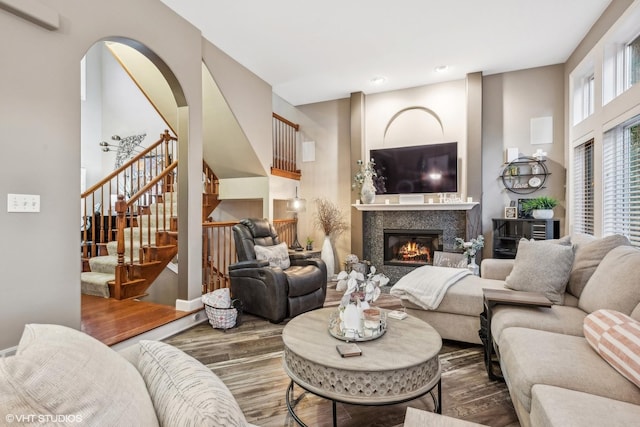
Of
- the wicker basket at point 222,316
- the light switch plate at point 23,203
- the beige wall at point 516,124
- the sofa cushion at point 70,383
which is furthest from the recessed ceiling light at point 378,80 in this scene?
the sofa cushion at point 70,383

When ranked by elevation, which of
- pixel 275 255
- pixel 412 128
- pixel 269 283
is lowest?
pixel 269 283

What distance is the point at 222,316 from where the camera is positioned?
10.2 ft

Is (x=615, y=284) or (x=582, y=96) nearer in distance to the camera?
(x=615, y=284)

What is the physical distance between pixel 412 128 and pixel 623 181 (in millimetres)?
2820

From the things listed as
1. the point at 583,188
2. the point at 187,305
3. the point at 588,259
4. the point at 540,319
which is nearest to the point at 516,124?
the point at 583,188

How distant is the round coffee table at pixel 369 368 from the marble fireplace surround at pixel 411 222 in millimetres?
3186

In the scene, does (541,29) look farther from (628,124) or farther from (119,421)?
(119,421)

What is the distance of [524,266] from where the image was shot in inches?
98.3

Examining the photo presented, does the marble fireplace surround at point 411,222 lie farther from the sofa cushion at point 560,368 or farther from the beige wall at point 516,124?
the sofa cushion at point 560,368

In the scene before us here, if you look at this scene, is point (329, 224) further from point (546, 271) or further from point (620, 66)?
point (620, 66)

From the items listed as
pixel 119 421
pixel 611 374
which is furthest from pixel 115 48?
pixel 611 374

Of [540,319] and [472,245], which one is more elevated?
[472,245]

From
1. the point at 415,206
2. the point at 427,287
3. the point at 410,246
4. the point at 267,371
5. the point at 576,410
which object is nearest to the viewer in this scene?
the point at 576,410

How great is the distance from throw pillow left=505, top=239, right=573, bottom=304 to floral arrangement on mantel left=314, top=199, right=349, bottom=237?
10.6ft
